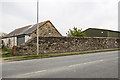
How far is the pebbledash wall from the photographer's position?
1295cm

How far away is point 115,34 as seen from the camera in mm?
32531

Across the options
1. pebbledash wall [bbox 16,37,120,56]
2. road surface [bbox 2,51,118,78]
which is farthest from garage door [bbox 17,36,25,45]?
road surface [bbox 2,51,118,78]

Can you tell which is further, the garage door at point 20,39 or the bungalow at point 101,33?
the bungalow at point 101,33

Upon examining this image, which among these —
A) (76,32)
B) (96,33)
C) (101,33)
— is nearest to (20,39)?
(76,32)

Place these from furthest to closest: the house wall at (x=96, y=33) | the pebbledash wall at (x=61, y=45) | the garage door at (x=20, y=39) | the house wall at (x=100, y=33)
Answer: the house wall at (x=96, y=33), the house wall at (x=100, y=33), the garage door at (x=20, y=39), the pebbledash wall at (x=61, y=45)

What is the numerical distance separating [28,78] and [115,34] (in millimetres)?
35194

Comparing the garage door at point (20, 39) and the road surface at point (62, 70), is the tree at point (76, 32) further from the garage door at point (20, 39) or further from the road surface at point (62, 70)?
the road surface at point (62, 70)

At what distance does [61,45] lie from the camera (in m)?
15.8

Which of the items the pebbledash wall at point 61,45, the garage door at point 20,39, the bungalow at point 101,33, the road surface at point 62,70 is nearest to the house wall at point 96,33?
the bungalow at point 101,33

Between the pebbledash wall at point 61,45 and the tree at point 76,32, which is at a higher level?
the tree at point 76,32

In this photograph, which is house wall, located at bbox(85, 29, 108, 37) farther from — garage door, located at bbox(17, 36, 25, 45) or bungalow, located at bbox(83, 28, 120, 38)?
→ garage door, located at bbox(17, 36, 25, 45)

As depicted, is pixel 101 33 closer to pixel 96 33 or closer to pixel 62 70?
pixel 96 33

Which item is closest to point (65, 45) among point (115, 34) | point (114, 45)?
point (114, 45)

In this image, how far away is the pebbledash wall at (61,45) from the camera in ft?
42.5
